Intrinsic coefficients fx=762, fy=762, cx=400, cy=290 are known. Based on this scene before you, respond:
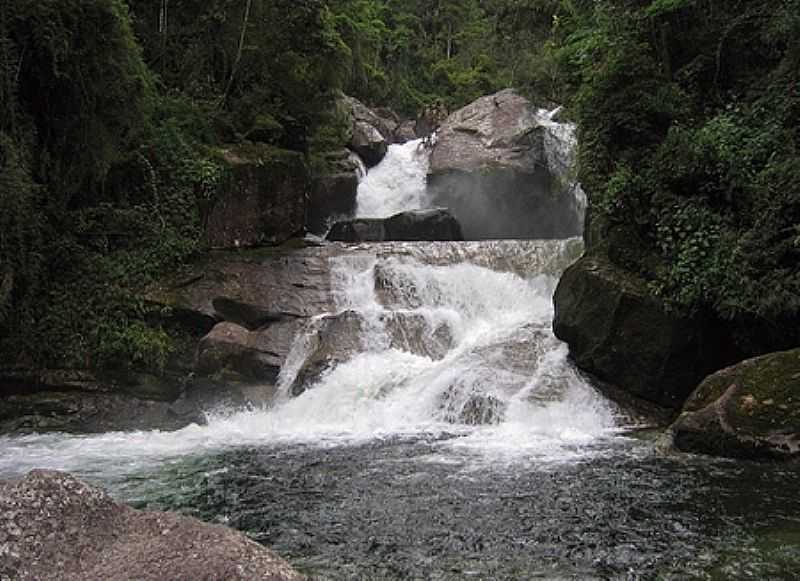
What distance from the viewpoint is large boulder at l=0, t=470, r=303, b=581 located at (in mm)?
3584

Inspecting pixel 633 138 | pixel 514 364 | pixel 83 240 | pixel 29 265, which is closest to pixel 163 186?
pixel 83 240

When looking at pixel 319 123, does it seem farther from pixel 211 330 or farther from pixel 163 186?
pixel 211 330

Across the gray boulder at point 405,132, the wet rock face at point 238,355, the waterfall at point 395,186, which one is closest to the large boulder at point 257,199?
the wet rock face at point 238,355

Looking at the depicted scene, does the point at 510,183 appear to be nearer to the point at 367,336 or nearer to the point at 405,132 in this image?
the point at 367,336

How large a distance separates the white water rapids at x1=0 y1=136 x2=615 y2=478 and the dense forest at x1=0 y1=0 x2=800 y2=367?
1.98 metres

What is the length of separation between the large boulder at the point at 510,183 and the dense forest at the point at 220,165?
4577 mm

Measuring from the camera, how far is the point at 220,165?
16375mm

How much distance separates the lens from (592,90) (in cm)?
1284

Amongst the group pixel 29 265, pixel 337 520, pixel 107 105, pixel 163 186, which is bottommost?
pixel 337 520

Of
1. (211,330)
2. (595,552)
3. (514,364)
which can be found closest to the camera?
(595,552)

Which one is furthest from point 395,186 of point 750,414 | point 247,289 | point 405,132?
point 750,414

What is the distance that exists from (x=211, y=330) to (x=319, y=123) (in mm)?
9306

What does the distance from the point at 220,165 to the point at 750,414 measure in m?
11.8

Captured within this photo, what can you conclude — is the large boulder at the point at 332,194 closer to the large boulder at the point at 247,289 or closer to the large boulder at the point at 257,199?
the large boulder at the point at 257,199
